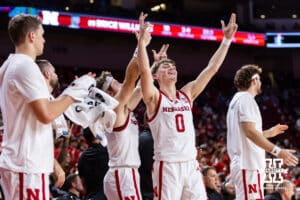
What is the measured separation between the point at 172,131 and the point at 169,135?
0.04m

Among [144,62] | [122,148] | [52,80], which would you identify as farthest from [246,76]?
[52,80]

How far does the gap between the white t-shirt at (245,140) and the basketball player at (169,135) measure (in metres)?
0.73

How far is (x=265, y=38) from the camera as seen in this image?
890 inches

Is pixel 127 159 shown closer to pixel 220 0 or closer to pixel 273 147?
pixel 273 147

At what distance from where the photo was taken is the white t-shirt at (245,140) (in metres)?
5.31

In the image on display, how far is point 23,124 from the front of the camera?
3.18 meters

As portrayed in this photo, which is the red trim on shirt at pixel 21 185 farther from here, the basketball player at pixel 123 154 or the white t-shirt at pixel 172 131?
the white t-shirt at pixel 172 131

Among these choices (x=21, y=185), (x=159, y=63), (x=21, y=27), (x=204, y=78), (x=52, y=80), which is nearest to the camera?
(x=21, y=185)

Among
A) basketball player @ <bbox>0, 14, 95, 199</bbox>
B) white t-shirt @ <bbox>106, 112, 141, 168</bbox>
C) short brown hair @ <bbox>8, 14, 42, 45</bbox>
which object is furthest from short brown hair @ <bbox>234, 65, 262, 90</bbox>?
short brown hair @ <bbox>8, 14, 42, 45</bbox>

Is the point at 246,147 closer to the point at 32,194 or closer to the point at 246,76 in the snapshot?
the point at 246,76

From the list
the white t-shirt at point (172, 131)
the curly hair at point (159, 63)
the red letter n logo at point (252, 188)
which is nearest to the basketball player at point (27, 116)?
the white t-shirt at point (172, 131)

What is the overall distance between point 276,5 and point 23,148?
913 inches

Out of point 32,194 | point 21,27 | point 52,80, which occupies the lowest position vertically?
point 32,194

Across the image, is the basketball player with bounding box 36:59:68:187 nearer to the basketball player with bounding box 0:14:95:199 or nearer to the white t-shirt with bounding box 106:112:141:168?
the white t-shirt with bounding box 106:112:141:168
